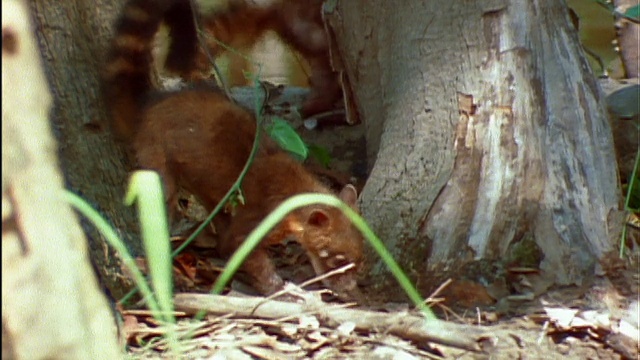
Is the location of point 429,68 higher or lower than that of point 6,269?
higher

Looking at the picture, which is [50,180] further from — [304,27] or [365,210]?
[304,27]

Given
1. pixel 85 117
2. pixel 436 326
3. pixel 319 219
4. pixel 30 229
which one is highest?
pixel 85 117

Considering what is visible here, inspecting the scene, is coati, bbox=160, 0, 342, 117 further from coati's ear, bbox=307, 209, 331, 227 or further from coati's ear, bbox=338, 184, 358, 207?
coati's ear, bbox=338, 184, 358, 207

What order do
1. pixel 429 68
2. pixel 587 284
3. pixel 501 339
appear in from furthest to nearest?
1. pixel 429 68
2. pixel 587 284
3. pixel 501 339

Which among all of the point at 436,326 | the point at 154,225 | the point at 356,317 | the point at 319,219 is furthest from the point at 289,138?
the point at 154,225

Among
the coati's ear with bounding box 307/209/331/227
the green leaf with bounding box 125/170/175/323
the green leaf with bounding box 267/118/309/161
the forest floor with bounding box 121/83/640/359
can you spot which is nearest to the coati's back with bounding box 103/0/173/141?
the green leaf with bounding box 267/118/309/161

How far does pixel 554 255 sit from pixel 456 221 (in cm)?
37

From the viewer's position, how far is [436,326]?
302 cm

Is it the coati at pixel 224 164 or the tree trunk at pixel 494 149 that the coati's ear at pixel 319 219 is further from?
the tree trunk at pixel 494 149

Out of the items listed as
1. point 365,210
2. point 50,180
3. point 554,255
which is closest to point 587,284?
point 554,255

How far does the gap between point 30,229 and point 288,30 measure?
17.8 feet

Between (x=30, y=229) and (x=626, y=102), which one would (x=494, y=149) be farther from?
(x=30, y=229)

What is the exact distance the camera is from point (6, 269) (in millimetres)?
1123

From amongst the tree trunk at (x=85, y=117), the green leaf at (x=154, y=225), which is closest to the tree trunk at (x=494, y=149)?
the tree trunk at (x=85, y=117)
